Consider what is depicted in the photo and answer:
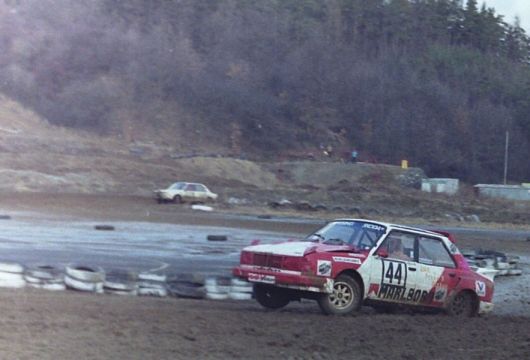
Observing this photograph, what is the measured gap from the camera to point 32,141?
189 feet

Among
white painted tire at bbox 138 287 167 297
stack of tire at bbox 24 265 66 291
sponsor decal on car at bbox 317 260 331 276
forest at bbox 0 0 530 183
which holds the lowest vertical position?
white painted tire at bbox 138 287 167 297

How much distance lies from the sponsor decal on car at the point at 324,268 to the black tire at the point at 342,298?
238 millimetres

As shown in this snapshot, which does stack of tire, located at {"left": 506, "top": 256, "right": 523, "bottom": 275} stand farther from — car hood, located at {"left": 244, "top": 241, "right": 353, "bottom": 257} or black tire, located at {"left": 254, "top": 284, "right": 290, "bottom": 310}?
black tire, located at {"left": 254, "top": 284, "right": 290, "bottom": 310}

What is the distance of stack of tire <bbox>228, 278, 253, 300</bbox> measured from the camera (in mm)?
14742

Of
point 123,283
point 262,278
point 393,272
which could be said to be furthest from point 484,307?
point 123,283

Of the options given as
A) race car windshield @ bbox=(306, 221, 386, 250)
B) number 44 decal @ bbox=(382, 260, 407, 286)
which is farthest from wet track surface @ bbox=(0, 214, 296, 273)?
number 44 decal @ bbox=(382, 260, 407, 286)

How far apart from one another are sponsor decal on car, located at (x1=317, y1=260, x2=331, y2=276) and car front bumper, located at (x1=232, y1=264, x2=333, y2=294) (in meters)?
0.07

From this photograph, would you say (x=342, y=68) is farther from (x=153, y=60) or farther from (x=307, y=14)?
(x=307, y=14)

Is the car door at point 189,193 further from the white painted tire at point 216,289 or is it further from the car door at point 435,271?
the car door at point 435,271

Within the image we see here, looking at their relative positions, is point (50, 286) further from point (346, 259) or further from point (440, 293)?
point (440, 293)

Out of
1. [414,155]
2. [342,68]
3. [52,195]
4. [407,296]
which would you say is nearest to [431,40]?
[342,68]

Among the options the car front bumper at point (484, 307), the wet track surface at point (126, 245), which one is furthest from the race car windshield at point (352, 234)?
the wet track surface at point (126, 245)

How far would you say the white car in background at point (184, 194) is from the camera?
45.7m

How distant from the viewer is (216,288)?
1460 cm
